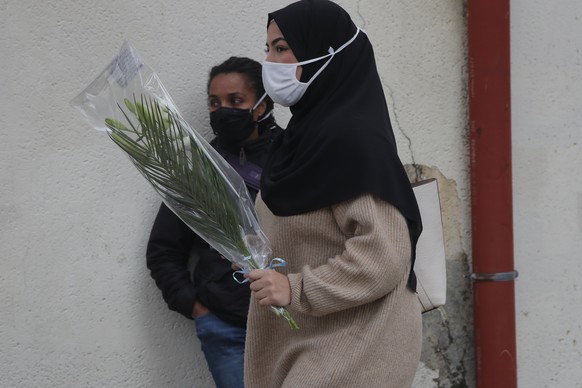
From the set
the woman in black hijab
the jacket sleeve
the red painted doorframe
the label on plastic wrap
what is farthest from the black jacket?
the red painted doorframe

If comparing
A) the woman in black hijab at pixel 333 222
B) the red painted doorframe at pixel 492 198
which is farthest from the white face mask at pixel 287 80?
the red painted doorframe at pixel 492 198

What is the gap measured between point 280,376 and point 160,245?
949 millimetres

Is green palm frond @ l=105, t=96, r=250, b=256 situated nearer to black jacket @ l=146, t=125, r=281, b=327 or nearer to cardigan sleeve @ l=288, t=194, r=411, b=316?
cardigan sleeve @ l=288, t=194, r=411, b=316

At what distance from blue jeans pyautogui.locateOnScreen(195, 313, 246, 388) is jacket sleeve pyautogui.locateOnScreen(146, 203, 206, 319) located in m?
0.10

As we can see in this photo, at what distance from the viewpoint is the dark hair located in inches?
127

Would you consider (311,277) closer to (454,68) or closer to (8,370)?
(8,370)

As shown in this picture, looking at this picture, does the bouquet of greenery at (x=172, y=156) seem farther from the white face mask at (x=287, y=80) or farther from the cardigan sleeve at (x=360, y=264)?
the white face mask at (x=287, y=80)

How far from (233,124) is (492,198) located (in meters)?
1.34

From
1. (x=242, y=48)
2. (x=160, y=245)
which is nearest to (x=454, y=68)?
(x=242, y=48)

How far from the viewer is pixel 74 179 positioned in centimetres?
322

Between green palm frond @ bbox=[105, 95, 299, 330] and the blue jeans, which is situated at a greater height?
green palm frond @ bbox=[105, 95, 299, 330]

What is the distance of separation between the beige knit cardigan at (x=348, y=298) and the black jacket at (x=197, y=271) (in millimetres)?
685

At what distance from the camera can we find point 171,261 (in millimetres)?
3232

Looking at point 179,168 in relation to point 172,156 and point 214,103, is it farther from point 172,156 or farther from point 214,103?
point 214,103
